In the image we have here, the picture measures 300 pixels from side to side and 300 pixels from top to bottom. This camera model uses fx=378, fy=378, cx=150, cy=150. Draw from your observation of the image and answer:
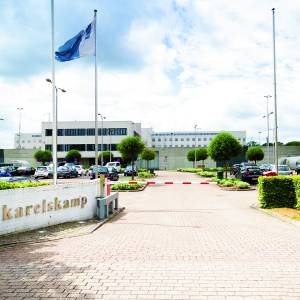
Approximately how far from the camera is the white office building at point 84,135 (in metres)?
82.3

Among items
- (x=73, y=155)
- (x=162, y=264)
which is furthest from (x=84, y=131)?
(x=162, y=264)

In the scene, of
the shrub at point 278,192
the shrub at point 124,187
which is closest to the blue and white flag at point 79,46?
the shrub at point 278,192

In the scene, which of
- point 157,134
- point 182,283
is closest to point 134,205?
point 182,283

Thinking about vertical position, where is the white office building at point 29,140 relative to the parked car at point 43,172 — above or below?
above

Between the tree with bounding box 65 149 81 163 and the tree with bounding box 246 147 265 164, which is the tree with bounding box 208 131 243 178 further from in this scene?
Answer: the tree with bounding box 65 149 81 163

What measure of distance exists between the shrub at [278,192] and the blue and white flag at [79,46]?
897cm

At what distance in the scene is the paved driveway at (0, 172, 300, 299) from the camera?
17.5ft

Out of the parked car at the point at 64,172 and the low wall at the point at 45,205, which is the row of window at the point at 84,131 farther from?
the low wall at the point at 45,205

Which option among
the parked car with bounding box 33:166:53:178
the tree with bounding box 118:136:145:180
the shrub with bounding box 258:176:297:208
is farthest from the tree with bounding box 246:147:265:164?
the shrub with bounding box 258:176:297:208

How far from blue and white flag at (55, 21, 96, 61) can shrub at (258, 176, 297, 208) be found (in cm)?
897

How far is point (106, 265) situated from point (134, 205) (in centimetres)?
1064

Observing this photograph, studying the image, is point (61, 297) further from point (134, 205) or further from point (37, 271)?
point (134, 205)

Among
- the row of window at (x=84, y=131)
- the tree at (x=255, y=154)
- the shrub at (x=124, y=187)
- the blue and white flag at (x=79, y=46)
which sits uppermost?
the row of window at (x=84, y=131)

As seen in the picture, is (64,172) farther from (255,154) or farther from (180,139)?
(180,139)
